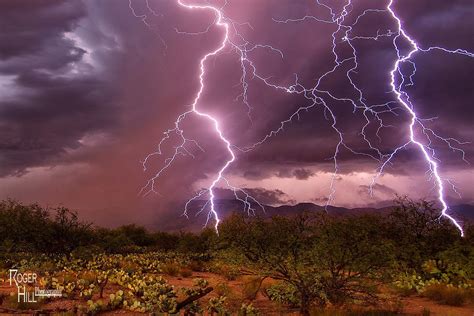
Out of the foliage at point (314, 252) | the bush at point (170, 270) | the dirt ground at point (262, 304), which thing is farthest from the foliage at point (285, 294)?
the bush at point (170, 270)

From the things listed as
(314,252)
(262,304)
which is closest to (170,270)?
(262,304)

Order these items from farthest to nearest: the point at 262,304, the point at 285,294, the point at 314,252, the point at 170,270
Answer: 1. the point at 170,270
2. the point at 262,304
3. the point at 285,294
4. the point at 314,252

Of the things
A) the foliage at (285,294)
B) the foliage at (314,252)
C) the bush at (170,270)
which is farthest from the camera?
the bush at (170,270)

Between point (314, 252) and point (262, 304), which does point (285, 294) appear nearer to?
point (262, 304)

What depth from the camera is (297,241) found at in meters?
15.5

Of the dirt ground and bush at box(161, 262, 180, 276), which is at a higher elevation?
bush at box(161, 262, 180, 276)

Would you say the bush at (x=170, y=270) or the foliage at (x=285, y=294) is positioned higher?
the bush at (x=170, y=270)

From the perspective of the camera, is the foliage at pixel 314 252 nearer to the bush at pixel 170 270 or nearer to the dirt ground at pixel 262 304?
the dirt ground at pixel 262 304

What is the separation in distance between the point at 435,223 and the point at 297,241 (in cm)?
1297

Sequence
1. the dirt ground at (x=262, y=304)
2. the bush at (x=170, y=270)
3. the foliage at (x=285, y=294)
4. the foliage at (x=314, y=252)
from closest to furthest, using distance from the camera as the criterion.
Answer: the foliage at (x=314, y=252)
the dirt ground at (x=262, y=304)
the foliage at (x=285, y=294)
the bush at (x=170, y=270)

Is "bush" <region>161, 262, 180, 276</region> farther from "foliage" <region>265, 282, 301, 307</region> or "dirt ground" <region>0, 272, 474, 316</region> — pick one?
"foliage" <region>265, 282, 301, 307</region>

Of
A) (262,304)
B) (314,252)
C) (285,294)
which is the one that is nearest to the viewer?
(314,252)

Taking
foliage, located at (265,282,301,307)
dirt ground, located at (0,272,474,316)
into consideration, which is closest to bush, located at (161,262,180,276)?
dirt ground, located at (0,272,474,316)

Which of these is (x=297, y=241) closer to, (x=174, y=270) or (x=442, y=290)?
(x=442, y=290)
